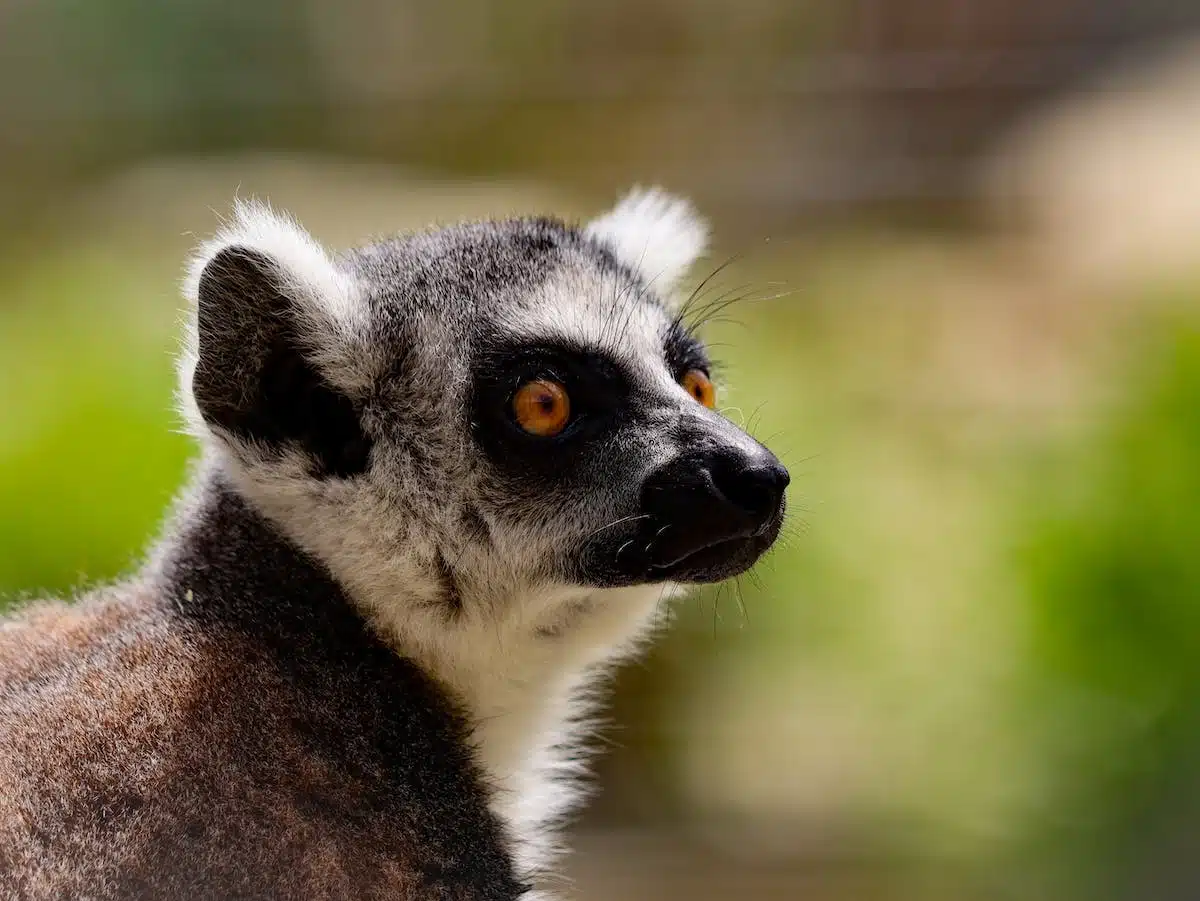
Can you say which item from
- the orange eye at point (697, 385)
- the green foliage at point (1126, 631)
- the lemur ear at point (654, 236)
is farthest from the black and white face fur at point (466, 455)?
the green foliage at point (1126, 631)

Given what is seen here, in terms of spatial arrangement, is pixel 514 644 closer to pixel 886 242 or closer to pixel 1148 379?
pixel 1148 379

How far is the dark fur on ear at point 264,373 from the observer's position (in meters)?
1.58

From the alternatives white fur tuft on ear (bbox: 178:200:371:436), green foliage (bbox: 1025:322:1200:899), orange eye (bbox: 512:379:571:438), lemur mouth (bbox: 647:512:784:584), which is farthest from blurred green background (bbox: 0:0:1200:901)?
white fur tuft on ear (bbox: 178:200:371:436)

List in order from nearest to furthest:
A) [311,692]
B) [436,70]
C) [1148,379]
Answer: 1. [311,692]
2. [1148,379]
3. [436,70]

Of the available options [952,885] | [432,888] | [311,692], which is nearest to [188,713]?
[311,692]

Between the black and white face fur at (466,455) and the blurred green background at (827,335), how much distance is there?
1.40 feet

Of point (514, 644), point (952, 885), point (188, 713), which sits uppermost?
point (952, 885)

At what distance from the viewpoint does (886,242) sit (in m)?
4.50

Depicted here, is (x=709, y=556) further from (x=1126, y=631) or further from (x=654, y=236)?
(x=1126, y=631)

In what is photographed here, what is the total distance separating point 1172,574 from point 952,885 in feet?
2.93

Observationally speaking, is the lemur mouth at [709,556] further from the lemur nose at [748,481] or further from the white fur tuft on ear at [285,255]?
the white fur tuft on ear at [285,255]

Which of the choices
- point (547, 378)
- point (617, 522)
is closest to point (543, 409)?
point (547, 378)

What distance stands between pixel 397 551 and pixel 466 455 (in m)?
0.15

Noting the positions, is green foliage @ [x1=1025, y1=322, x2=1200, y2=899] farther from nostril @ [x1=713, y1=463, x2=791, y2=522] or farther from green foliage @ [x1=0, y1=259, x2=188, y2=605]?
green foliage @ [x1=0, y1=259, x2=188, y2=605]
